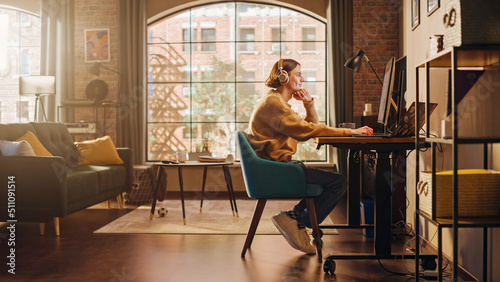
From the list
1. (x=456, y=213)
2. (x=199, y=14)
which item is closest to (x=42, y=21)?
(x=456, y=213)

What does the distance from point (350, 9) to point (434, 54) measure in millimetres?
4686

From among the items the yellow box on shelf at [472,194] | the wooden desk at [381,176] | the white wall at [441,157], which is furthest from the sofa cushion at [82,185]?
the yellow box on shelf at [472,194]

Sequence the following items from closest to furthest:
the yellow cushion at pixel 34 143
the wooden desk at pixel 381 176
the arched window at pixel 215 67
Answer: the wooden desk at pixel 381 176, the yellow cushion at pixel 34 143, the arched window at pixel 215 67

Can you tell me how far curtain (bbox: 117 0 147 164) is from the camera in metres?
6.70

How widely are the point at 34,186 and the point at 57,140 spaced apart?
4.64 feet

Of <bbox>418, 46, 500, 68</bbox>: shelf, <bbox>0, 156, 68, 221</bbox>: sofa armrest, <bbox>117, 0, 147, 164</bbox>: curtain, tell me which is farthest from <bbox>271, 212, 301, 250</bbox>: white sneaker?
<bbox>117, 0, 147, 164</bbox>: curtain

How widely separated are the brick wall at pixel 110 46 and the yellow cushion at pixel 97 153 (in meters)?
1.53

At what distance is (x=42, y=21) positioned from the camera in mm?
6863

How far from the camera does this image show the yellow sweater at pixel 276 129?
302 cm

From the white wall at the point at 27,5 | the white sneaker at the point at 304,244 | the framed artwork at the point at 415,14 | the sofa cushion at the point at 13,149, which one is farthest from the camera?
the white wall at the point at 27,5

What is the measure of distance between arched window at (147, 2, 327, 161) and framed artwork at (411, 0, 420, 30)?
1059 centimetres

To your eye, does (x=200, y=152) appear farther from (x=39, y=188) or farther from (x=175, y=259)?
(x=175, y=259)

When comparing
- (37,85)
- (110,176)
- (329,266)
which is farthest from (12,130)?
(329,266)

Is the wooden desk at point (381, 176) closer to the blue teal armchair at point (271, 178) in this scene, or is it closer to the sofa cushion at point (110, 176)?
the blue teal armchair at point (271, 178)
